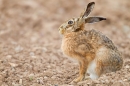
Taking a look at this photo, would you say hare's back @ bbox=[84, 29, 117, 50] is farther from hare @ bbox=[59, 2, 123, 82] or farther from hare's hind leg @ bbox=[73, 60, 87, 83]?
hare's hind leg @ bbox=[73, 60, 87, 83]

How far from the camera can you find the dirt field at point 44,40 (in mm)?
6852

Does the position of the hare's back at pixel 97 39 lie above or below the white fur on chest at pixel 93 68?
above

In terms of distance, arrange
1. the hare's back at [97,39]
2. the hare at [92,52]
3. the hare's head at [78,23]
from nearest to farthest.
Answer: the hare at [92,52] < the hare's back at [97,39] < the hare's head at [78,23]

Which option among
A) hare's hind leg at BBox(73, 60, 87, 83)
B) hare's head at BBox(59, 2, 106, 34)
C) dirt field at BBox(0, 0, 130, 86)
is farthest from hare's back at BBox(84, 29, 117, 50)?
dirt field at BBox(0, 0, 130, 86)

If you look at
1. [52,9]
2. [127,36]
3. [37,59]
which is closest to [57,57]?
[37,59]

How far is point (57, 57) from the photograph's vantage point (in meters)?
8.95

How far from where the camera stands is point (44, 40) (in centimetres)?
1076

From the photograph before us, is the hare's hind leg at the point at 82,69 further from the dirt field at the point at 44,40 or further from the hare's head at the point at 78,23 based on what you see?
the hare's head at the point at 78,23

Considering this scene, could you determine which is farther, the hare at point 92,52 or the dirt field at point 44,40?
the dirt field at point 44,40

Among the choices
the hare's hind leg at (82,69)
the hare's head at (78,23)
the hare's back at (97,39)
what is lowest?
the hare's hind leg at (82,69)

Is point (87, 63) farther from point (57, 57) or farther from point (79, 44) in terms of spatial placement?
point (57, 57)

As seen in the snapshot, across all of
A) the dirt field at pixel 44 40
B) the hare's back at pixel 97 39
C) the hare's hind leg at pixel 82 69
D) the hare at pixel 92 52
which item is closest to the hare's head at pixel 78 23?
the hare at pixel 92 52

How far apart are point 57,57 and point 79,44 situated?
2.46 meters

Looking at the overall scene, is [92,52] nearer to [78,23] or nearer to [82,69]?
[82,69]
